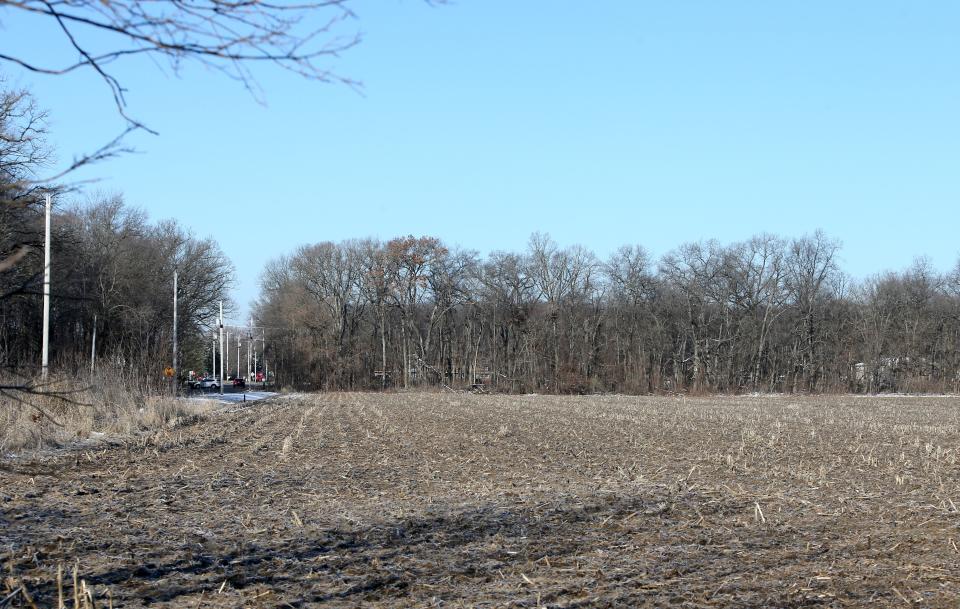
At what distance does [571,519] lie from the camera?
914 centimetres

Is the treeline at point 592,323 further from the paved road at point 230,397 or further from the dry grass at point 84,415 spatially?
the dry grass at point 84,415

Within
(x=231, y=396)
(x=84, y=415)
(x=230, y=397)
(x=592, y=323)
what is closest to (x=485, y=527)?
(x=84, y=415)

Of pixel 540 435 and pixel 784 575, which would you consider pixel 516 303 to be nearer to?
pixel 540 435

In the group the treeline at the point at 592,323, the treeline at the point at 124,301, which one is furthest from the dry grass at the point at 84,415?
the treeline at the point at 592,323

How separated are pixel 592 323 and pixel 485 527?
7266cm

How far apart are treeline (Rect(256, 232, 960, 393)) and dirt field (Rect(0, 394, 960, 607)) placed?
5931 cm

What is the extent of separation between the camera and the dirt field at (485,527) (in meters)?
6.34

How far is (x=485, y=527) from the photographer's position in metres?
8.69

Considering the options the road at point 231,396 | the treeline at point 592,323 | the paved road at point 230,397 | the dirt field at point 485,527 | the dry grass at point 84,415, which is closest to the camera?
the dirt field at point 485,527

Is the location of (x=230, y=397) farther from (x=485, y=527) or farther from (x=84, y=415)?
(x=485, y=527)

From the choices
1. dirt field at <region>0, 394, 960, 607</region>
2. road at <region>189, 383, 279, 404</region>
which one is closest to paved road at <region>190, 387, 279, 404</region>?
road at <region>189, 383, 279, 404</region>

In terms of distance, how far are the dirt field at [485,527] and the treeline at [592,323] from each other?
5931 centimetres

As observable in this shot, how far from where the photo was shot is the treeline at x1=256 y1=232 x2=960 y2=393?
7525cm

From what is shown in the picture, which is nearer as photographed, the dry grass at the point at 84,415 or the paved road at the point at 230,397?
the dry grass at the point at 84,415
